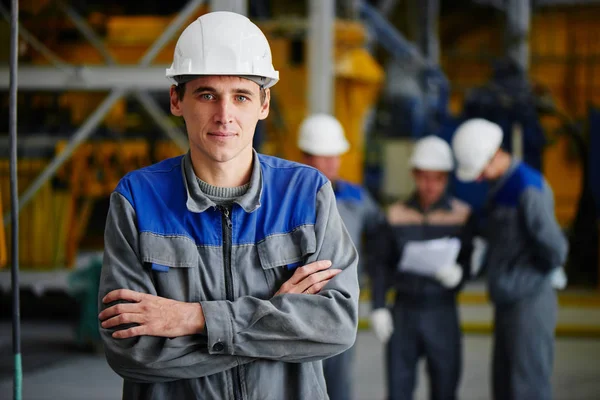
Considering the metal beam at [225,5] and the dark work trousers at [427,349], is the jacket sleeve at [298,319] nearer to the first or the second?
the dark work trousers at [427,349]

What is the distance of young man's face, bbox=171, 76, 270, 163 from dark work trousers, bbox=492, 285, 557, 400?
3245mm

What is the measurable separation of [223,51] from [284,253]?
54 centimetres

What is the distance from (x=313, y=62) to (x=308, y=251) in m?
5.77

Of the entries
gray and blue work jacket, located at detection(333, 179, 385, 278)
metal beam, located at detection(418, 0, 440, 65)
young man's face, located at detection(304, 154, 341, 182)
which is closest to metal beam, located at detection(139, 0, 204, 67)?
young man's face, located at detection(304, 154, 341, 182)

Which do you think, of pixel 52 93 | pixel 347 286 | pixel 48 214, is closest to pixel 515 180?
pixel 347 286

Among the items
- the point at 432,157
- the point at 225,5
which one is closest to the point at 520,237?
the point at 432,157

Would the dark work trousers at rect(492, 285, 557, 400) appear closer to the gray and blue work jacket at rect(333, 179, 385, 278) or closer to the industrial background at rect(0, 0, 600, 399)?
the gray and blue work jacket at rect(333, 179, 385, 278)

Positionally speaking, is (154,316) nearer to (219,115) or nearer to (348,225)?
(219,115)

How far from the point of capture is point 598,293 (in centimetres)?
1004

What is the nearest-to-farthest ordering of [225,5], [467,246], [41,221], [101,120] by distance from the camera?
[467,246] → [225,5] → [41,221] → [101,120]

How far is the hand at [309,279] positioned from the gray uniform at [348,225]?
2.92 meters

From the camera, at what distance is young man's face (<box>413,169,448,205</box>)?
5.42 meters

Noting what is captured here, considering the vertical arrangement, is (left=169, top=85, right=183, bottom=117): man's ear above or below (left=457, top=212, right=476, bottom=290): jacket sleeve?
above

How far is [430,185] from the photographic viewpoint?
5457 mm
